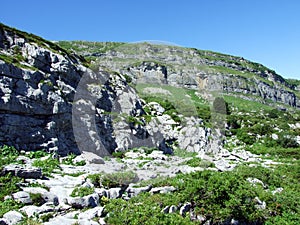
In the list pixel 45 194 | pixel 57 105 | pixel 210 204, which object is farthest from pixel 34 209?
pixel 57 105

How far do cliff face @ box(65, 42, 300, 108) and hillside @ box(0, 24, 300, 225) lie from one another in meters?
70.5

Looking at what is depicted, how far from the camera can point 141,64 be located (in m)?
139

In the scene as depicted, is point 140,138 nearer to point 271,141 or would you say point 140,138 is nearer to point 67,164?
point 67,164

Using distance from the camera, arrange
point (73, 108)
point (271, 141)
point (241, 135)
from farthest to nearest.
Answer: point (241, 135), point (271, 141), point (73, 108)

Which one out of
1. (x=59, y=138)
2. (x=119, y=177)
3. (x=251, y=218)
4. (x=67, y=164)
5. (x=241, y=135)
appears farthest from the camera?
(x=241, y=135)

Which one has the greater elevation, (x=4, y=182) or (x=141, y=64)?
(x=141, y=64)

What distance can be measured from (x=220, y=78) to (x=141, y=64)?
164 ft

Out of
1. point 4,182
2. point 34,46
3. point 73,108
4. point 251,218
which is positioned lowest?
point 251,218

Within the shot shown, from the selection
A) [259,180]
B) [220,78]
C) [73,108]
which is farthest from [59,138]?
[220,78]

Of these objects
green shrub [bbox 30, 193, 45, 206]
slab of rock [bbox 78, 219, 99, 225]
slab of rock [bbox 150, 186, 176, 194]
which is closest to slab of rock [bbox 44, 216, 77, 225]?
slab of rock [bbox 78, 219, 99, 225]

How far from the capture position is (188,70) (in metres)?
→ 151

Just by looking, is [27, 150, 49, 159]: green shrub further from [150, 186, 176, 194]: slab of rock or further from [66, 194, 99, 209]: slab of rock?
[150, 186, 176, 194]: slab of rock

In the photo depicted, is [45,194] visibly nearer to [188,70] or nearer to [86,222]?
[86,222]

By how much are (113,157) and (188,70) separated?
124107 millimetres
